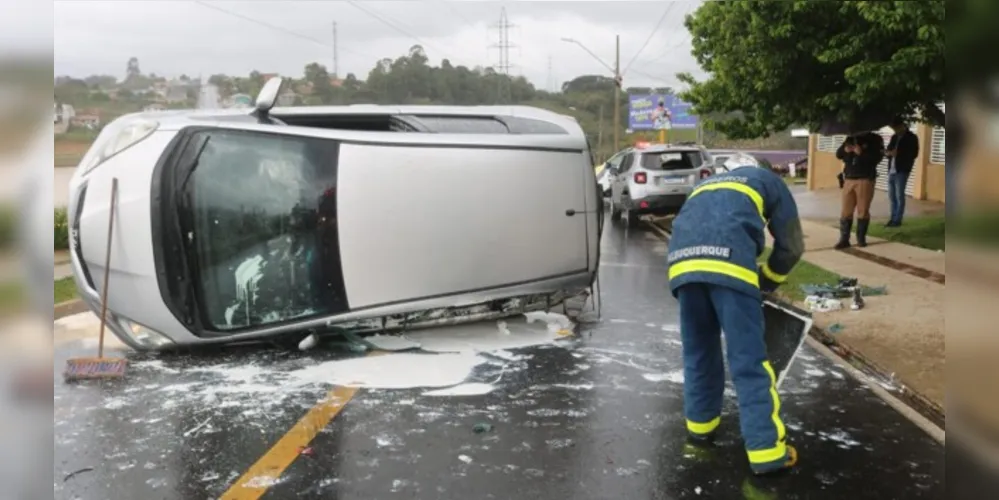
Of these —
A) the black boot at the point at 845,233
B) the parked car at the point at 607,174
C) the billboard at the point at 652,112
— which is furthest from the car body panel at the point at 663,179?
the billboard at the point at 652,112

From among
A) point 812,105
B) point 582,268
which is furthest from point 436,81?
point 582,268

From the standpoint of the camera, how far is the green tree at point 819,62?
24.5 feet

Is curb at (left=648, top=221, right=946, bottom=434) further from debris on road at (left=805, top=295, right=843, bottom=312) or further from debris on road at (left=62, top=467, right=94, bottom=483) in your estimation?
debris on road at (left=62, top=467, right=94, bottom=483)

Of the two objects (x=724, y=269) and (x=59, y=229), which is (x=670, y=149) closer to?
(x=724, y=269)

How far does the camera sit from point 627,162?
56.5ft

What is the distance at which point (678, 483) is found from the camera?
368cm

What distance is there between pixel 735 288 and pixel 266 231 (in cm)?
338

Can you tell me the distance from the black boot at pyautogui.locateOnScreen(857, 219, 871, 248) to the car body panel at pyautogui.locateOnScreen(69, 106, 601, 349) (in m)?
5.91

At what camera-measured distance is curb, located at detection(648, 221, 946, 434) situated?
4.56 metres

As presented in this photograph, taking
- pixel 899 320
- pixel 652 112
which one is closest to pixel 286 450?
pixel 899 320

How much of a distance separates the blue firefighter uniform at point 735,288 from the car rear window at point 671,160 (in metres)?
11.9

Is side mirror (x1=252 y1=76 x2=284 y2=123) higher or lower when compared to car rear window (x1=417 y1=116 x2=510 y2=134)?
higher

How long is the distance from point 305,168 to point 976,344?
5.01m

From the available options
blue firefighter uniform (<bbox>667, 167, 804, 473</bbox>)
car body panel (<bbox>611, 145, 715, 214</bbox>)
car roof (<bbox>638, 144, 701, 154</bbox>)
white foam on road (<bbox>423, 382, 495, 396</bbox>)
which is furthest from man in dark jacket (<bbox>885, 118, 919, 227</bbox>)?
white foam on road (<bbox>423, 382, 495, 396</bbox>)
